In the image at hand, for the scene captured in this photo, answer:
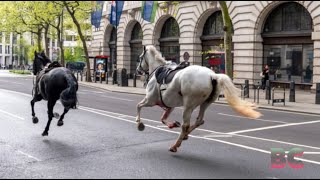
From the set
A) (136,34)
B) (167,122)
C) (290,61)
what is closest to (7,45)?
(167,122)

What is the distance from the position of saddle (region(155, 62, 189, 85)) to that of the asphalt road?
151cm

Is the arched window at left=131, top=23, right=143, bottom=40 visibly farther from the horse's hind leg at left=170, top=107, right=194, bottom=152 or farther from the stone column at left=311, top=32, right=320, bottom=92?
the horse's hind leg at left=170, top=107, right=194, bottom=152

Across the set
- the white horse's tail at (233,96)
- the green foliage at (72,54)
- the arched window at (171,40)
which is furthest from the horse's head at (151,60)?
the green foliage at (72,54)

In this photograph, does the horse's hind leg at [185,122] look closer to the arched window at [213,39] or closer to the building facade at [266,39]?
the building facade at [266,39]

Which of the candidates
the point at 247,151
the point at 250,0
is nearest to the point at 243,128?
the point at 247,151

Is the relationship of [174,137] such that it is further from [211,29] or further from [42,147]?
[211,29]

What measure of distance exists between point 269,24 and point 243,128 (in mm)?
20081

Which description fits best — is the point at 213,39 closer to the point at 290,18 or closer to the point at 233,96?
the point at 290,18

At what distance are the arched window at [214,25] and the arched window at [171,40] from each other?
14.1 ft

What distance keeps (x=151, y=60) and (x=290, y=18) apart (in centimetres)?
2274

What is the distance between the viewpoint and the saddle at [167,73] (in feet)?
31.4

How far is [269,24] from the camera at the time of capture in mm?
32500

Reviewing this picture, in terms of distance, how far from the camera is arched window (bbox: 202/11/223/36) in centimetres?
3809

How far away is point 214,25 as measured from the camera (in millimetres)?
38969
